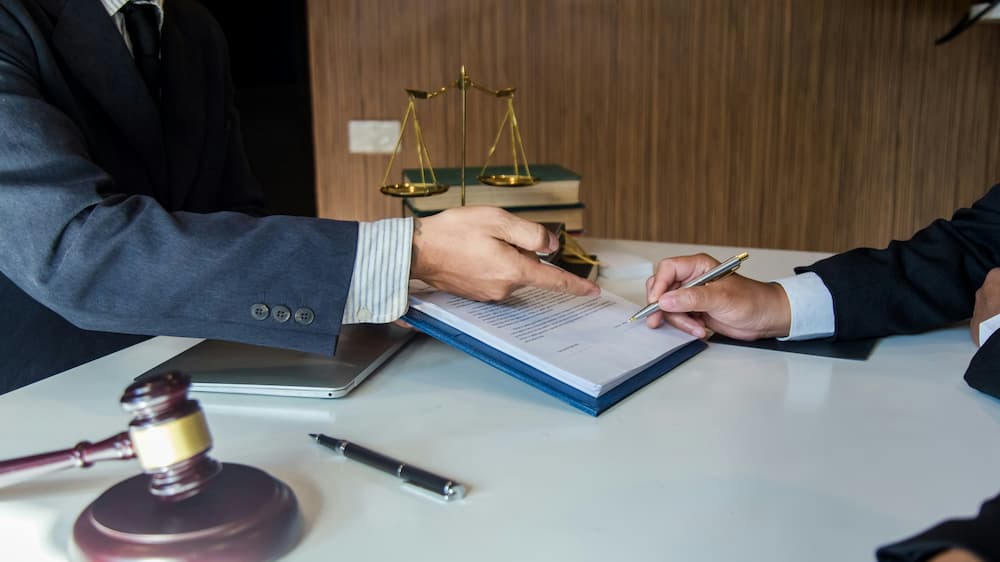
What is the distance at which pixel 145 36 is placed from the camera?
4.21 feet

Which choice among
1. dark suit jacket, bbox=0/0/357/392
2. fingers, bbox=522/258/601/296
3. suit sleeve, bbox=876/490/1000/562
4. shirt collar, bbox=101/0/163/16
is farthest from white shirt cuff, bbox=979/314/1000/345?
shirt collar, bbox=101/0/163/16

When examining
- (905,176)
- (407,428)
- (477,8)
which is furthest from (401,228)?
(905,176)

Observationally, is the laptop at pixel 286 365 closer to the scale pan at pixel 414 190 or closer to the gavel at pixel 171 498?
the gavel at pixel 171 498

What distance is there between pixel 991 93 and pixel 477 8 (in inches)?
64.7

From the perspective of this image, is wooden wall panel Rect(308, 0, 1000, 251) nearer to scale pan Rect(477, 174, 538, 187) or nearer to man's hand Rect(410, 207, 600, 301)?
scale pan Rect(477, 174, 538, 187)

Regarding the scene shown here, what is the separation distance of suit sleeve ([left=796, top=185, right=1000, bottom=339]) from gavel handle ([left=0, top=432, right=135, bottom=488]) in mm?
793

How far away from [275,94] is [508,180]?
5.87 feet

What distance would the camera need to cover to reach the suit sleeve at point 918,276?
1.06 metres

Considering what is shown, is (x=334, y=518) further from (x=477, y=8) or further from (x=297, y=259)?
(x=477, y=8)

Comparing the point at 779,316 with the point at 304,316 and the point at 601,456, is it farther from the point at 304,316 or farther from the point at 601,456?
the point at 304,316

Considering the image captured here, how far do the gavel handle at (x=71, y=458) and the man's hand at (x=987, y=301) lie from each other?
2.92ft

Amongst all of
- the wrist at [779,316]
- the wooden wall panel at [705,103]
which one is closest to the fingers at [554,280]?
the wrist at [779,316]

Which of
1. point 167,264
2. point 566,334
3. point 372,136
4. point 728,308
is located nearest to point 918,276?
point 728,308

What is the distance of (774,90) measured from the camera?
2.92 meters
